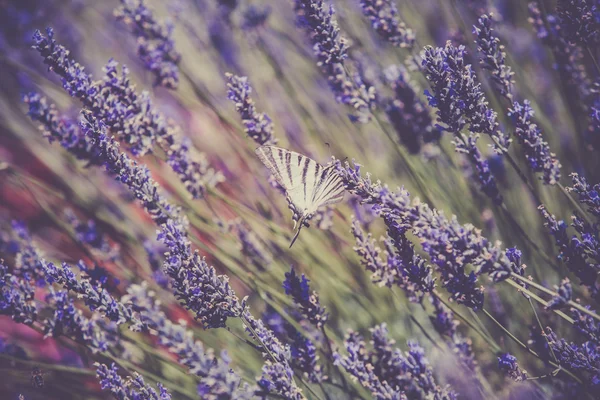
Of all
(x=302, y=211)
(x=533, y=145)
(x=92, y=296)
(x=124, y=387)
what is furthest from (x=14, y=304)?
(x=533, y=145)

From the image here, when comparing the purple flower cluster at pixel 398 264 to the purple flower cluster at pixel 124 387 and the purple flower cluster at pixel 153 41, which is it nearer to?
the purple flower cluster at pixel 124 387

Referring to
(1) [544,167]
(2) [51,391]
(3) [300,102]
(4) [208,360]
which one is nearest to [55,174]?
(2) [51,391]

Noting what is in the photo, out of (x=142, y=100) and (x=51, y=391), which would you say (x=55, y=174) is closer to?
(x=142, y=100)

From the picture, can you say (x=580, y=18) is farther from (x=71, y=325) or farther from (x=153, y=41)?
(x=71, y=325)

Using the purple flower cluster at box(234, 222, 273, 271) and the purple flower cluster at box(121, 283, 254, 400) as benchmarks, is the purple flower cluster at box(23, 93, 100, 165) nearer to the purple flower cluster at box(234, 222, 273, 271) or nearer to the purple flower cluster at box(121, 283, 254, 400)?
the purple flower cluster at box(234, 222, 273, 271)

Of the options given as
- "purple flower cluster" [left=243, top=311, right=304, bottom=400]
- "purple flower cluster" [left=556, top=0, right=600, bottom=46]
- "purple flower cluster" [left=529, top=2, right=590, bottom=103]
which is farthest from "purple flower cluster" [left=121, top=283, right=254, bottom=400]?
"purple flower cluster" [left=529, top=2, right=590, bottom=103]
